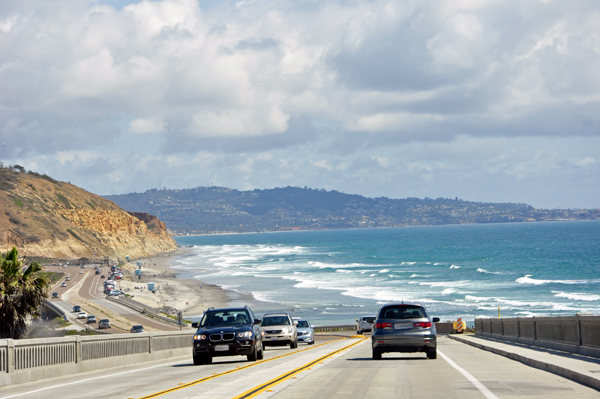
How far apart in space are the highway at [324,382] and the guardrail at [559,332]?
157cm

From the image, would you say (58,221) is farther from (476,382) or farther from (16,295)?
(476,382)

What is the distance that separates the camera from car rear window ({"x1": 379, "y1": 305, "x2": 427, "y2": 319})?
17.8m

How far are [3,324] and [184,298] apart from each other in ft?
185

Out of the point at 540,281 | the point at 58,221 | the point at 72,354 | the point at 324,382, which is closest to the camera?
the point at 324,382

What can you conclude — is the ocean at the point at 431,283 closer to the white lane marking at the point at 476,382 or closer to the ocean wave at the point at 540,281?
the ocean wave at the point at 540,281

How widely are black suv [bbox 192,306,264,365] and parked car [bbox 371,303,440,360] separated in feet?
11.0

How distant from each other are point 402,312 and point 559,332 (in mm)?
4422

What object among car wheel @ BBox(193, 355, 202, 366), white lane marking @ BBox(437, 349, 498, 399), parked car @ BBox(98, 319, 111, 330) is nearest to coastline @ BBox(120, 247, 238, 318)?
parked car @ BBox(98, 319, 111, 330)

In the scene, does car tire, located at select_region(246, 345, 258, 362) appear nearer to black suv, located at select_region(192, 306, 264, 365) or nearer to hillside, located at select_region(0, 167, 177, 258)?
black suv, located at select_region(192, 306, 264, 365)

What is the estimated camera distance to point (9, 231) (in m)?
129

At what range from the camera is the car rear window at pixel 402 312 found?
700 inches

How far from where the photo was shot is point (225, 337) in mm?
18094

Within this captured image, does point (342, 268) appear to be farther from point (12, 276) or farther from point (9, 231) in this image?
point (12, 276)

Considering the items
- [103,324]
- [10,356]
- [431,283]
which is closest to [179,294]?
[431,283]
